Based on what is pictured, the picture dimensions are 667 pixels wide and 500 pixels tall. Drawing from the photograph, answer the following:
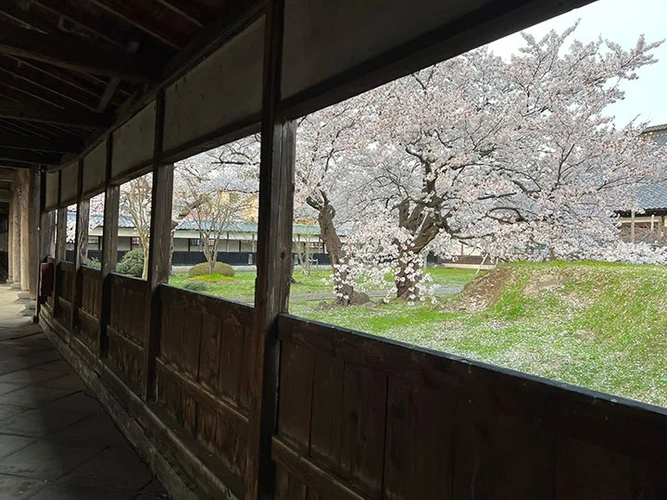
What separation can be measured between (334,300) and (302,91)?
538cm

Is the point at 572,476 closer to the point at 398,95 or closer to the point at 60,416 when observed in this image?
the point at 60,416

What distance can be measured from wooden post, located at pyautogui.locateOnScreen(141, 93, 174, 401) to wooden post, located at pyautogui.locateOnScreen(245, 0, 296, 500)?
5.26 feet

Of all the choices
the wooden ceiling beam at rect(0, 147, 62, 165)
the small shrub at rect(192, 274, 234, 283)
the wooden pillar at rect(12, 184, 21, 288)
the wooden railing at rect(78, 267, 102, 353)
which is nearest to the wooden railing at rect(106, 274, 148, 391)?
the wooden railing at rect(78, 267, 102, 353)

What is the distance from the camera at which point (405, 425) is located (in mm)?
1456

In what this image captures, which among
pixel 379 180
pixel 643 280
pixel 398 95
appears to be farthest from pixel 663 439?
pixel 379 180

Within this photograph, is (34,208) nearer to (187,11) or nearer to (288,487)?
(187,11)

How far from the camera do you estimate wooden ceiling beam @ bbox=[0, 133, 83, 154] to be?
6.19 metres

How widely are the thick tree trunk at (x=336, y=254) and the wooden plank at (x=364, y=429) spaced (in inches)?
205

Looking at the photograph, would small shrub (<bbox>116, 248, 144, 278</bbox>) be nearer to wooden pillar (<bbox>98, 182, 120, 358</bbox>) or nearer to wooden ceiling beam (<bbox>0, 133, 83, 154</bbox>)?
wooden ceiling beam (<bbox>0, 133, 83, 154</bbox>)

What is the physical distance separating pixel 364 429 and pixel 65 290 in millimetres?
6608

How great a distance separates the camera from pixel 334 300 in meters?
7.16

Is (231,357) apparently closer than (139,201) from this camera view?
Yes

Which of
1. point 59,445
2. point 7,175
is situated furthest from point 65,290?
point 7,175

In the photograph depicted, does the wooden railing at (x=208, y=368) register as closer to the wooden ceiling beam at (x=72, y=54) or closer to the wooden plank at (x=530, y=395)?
the wooden plank at (x=530, y=395)
